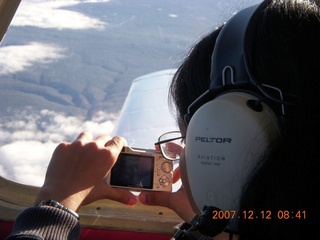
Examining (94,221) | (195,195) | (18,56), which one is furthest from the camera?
(18,56)

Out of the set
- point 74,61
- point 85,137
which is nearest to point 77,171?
point 85,137

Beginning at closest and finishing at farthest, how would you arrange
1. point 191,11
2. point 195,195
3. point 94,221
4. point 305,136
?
point 305,136, point 195,195, point 94,221, point 191,11

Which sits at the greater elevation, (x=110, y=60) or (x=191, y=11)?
(x=191, y=11)

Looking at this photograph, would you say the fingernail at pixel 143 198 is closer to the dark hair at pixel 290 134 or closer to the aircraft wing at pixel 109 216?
the aircraft wing at pixel 109 216

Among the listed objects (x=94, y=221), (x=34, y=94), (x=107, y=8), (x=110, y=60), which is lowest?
(x=94, y=221)

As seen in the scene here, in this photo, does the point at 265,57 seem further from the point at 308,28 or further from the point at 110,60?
the point at 110,60

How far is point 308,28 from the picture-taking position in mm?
705

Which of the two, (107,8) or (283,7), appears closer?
(283,7)

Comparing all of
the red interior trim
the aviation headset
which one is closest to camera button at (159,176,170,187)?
the red interior trim

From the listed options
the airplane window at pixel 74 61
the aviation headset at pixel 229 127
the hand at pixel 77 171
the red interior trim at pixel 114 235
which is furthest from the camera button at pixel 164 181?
the airplane window at pixel 74 61

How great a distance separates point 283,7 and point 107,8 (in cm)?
121

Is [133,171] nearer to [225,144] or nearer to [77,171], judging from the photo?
[77,171]

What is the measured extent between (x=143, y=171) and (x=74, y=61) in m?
0.82

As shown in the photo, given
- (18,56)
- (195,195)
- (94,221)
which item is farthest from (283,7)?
(18,56)
